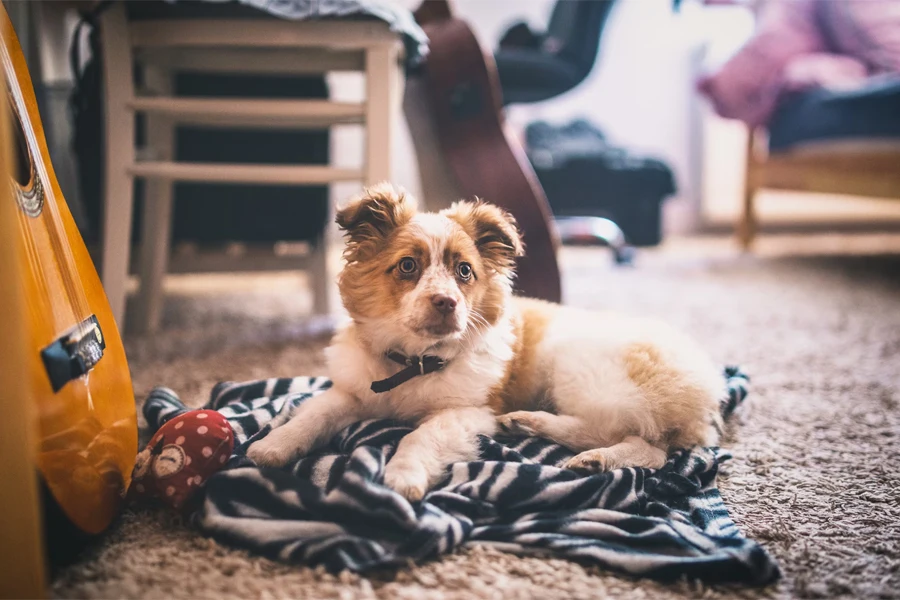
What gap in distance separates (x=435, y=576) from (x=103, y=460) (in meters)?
0.54

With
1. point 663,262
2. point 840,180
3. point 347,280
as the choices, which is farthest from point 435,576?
point 663,262

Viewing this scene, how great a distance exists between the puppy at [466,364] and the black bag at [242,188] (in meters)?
1.37

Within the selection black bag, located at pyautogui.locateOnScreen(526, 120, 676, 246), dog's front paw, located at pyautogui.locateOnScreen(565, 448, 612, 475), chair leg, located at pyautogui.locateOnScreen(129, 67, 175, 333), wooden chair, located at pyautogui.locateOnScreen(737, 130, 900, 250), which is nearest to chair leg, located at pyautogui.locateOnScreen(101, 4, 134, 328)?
chair leg, located at pyautogui.locateOnScreen(129, 67, 175, 333)

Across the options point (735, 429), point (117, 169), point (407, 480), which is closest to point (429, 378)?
point (407, 480)

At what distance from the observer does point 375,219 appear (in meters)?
1.33

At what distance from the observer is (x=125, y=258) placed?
1.83 metres

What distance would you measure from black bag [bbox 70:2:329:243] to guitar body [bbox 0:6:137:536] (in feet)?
4.52

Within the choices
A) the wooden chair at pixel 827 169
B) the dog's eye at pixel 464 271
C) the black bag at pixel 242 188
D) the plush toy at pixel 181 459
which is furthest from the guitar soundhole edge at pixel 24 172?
the wooden chair at pixel 827 169

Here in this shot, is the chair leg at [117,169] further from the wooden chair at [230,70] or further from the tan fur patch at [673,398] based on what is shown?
the tan fur patch at [673,398]

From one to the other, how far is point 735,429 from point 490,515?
2.54ft

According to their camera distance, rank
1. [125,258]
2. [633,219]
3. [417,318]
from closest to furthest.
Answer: [417,318], [125,258], [633,219]

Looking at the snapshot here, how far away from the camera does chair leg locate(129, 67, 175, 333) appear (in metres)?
2.28

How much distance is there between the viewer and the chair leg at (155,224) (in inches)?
89.9

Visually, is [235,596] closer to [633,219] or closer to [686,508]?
[686,508]
